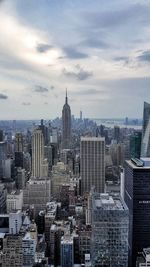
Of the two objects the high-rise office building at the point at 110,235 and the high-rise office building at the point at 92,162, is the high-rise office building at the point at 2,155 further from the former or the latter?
the high-rise office building at the point at 110,235

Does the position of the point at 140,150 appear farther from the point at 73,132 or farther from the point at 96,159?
→ the point at 73,132

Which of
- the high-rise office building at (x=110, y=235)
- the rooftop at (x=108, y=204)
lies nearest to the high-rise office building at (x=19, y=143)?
the rooftop at (x=108, y=204)

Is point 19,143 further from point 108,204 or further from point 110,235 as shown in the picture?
point 110,235

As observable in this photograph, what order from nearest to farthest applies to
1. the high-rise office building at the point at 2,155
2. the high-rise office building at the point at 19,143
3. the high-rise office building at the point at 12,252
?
the high-rise office building at the point at 12,252 → the high-rise office building at the point at 2,155 → the high-rise office building at the point at 19,143

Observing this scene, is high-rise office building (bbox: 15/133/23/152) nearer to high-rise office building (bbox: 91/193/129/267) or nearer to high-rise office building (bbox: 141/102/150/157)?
high-rise office building (bbox: 141/102/150/157)

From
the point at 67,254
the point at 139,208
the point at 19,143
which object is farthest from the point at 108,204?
the point at 19,143

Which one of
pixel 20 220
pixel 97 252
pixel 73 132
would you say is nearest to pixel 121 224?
pixel 97 252
